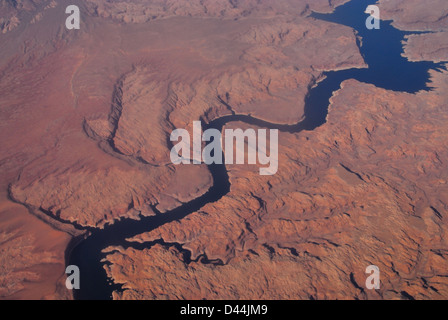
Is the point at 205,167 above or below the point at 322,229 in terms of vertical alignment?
above

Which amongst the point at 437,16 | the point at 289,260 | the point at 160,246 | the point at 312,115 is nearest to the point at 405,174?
the point at 312,115

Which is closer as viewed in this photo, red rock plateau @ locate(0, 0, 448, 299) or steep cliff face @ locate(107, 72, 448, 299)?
steep cliff face @ locate(107, 72, 448, 299)

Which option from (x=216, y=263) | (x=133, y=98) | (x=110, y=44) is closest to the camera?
(x=216, y=263)

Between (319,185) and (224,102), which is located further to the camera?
(224,102)

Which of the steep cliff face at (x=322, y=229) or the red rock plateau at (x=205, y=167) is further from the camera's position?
the red rock plateau at (x=205, y=167)

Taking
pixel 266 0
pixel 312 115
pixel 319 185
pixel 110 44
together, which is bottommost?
pixel 319 185

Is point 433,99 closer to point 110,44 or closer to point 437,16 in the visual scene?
point 437,16

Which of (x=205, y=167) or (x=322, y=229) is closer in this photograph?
(x=322, y=229)

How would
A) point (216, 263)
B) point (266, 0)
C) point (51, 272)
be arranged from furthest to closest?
1. point (266, 0)
2. point (216, 263)
3. point (51, 272)
